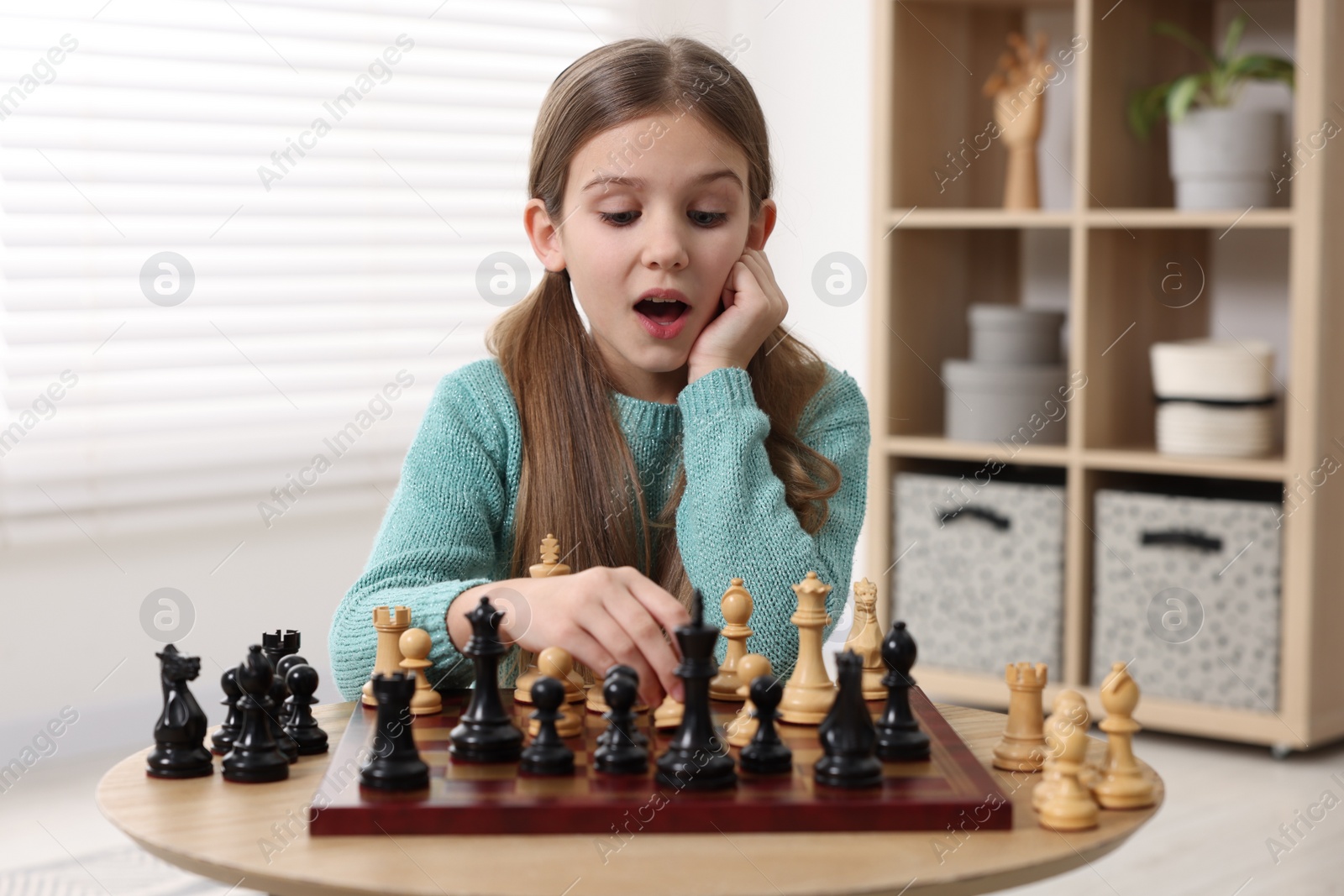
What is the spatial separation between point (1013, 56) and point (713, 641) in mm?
2856

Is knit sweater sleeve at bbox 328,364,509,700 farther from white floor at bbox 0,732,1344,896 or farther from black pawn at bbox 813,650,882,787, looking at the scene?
white floor at bbox 0,732,1344,896

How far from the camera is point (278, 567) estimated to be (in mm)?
3250

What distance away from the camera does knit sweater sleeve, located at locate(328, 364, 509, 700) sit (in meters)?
1.27

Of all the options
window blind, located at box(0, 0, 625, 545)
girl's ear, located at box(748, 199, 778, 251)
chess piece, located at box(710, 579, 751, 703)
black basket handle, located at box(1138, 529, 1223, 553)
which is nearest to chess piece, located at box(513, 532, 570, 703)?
chess piece, located at box(710, 579, 751, 703)

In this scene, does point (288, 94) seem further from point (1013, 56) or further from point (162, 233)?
point (1013, 56)

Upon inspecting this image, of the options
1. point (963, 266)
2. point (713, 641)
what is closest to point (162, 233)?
point (963, 266)

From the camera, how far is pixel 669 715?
1055mm

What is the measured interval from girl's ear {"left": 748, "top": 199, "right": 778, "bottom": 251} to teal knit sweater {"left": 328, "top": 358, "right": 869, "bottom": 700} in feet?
0.65

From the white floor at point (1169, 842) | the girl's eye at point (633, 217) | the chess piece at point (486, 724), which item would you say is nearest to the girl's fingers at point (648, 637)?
the chess piece at point (486, 724)

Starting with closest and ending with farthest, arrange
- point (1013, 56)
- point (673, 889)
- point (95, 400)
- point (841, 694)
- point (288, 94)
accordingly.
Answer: point (673, 889), point (841, 694), point (95, 400), point (288, 94), point (1013, 56)

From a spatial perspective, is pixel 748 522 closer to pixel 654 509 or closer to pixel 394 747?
pixel 654 509

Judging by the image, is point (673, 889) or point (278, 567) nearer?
point (673, 889)

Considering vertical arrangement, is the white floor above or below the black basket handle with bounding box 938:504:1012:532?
below

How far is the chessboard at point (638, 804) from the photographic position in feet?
2.84
